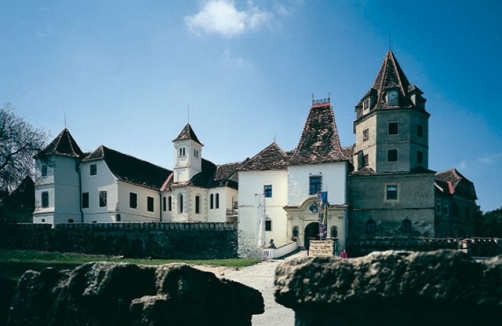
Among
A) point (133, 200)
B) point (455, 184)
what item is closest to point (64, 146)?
point (133, 200)

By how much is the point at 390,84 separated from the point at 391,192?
405 inches

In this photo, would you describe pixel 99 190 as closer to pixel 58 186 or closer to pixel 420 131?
pixel 58 186

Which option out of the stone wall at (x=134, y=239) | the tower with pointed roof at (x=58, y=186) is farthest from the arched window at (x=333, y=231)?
the tower with pointed roof at (x=58, y=186)

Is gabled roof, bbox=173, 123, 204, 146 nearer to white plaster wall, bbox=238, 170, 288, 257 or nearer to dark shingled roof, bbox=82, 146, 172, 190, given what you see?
dark shingled roof, bbox=82, 146, 172, 190

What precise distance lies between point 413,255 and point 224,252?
126ft

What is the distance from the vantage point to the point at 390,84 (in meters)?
42.7

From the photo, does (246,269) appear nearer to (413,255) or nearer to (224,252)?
(224,252)

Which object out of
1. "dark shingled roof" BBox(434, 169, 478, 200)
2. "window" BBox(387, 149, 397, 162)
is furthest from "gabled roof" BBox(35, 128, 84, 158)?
"dark shingled roof" BBox(434, 169, 478, 200)

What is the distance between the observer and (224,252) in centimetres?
4125

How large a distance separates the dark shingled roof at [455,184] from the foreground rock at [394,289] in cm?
4714

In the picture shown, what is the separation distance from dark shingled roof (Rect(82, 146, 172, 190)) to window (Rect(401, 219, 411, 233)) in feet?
92.5

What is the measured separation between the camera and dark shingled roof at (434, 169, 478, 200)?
49.3 metres

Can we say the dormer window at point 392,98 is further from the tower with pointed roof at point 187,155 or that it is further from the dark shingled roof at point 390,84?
the tower with pointed roof at point 187,155

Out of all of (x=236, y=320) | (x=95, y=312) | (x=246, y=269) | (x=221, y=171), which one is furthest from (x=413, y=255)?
(x=221, y=171)
